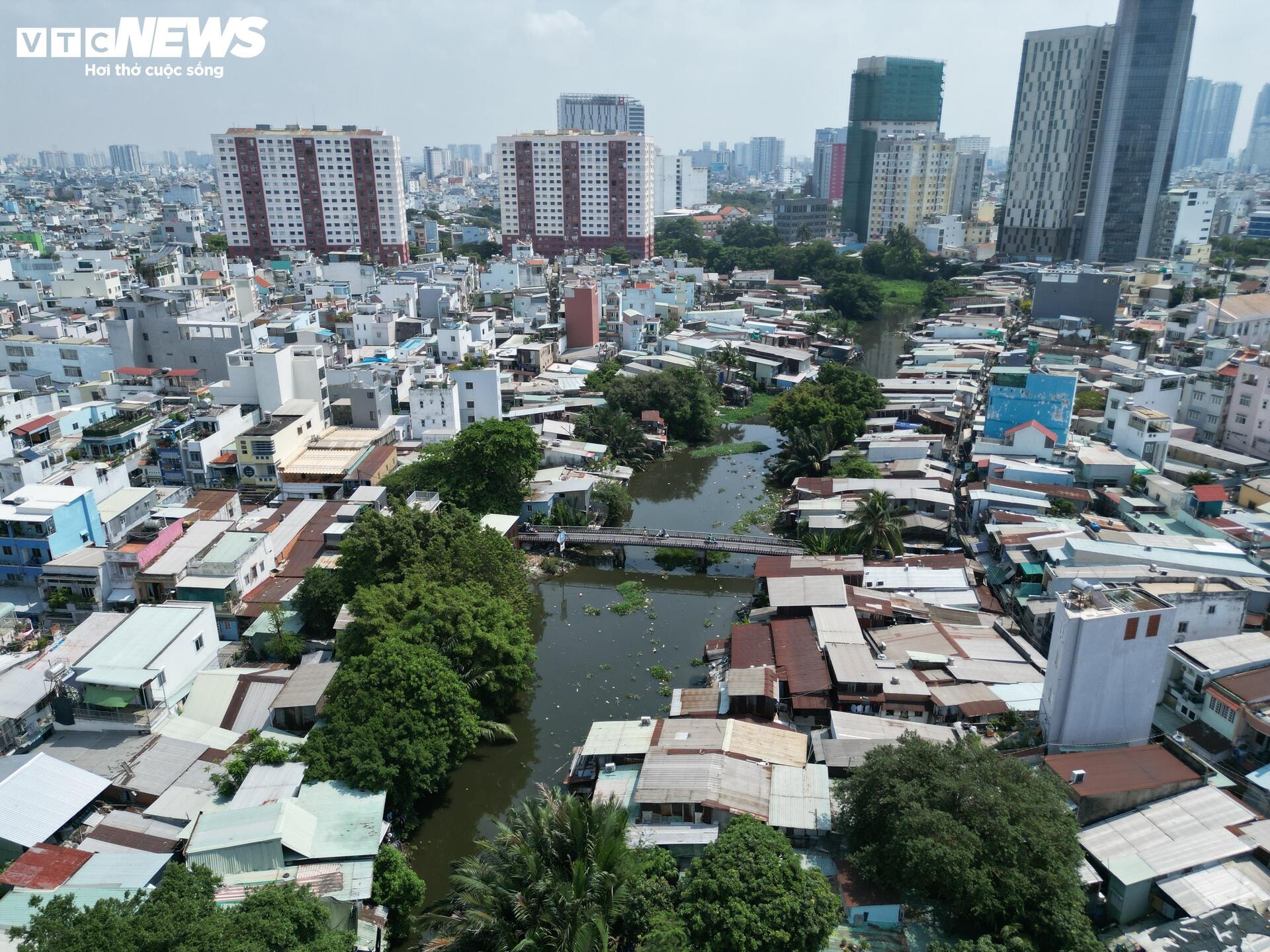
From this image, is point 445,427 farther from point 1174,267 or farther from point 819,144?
point 819,144

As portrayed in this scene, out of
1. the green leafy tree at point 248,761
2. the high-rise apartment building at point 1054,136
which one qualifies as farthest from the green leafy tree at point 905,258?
the green leafy tree at point 248,761

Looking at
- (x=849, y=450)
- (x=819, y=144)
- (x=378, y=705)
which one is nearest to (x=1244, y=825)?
(x=378, y=705)

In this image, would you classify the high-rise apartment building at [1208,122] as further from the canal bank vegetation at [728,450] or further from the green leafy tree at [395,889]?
the green leafy tree at [395,889]

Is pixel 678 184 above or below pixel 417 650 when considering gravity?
above

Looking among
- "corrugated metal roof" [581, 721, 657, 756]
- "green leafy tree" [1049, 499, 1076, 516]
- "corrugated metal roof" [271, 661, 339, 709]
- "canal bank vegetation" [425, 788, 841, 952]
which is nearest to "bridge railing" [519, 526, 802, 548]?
"green leafy tree" [1049, 499, 1076, 516]

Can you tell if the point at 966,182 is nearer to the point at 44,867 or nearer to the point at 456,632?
the point at 456,632

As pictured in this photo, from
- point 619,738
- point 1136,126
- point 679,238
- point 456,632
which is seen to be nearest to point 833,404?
point 456,632
